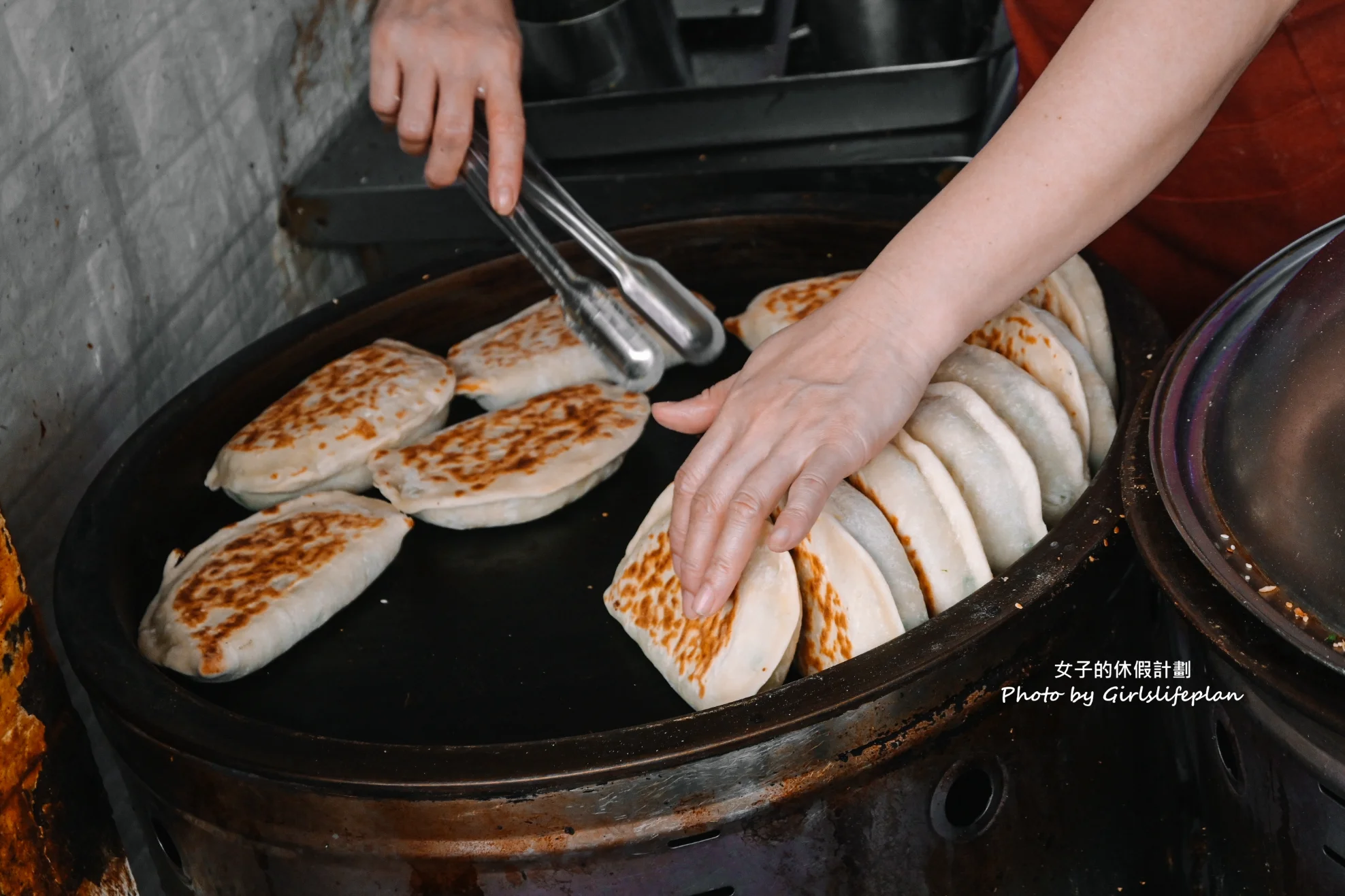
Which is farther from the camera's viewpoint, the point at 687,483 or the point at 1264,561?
the point at 687,483

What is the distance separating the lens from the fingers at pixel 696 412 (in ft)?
4.72

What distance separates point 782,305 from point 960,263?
25.7 inches

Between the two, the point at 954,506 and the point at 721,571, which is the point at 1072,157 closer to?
the point at 954,506

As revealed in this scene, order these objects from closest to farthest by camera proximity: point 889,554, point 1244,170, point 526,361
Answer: point 889,554 → point 1244,170 → point 526,361

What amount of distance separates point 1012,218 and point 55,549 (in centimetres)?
153

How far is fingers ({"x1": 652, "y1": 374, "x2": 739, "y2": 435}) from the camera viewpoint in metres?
1.44

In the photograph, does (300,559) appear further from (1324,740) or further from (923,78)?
(923,78)

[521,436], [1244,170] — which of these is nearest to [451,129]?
[521,436]

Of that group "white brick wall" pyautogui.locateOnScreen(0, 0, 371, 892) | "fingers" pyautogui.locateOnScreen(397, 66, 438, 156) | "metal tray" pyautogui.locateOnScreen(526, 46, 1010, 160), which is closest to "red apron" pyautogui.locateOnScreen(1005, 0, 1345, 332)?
"metal tray" pyautogui.locateOnScreen(526, 46, 1010, 160)

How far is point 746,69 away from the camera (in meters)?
2.78

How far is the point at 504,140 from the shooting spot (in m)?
1.85

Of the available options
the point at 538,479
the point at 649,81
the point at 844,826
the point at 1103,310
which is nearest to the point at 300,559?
the point at 538,479

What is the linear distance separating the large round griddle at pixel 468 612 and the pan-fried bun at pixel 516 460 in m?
0.04

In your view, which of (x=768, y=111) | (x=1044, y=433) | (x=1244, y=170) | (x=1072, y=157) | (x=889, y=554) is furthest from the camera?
(x=768, y=111)
